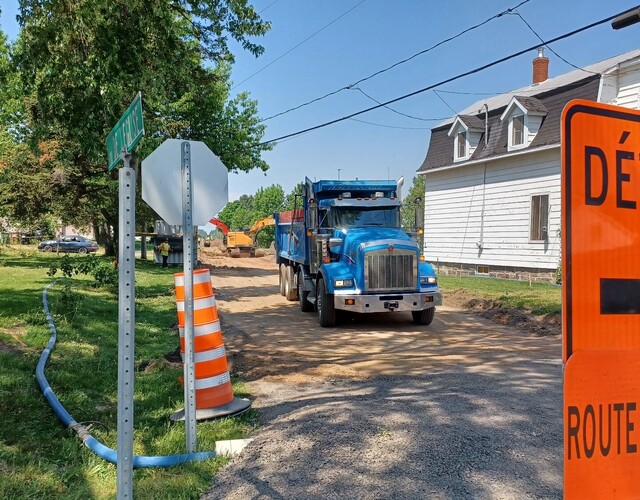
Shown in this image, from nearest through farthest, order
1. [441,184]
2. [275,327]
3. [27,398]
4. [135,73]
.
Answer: [27,398] → [135,73] → [275,327] → [441,184]

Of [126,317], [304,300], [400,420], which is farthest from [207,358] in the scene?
[304,300]

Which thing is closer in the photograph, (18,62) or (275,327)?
(18,62)

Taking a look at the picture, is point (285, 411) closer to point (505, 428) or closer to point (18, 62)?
point (505, 428)

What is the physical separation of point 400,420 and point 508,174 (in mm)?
17524

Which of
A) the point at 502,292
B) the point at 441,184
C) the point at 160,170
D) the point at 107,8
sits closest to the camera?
the point at 160,170

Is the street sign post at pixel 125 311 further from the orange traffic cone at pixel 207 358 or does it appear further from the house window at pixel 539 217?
the house window at pixel 539 217

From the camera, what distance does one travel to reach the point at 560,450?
4027mm

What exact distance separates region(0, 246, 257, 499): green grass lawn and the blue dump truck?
348 cm

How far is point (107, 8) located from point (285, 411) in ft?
18.4

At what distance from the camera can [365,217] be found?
1221 cm

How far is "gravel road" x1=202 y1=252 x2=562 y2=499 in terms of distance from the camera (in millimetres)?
3516

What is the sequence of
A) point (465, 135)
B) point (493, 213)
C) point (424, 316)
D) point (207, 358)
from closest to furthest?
point (207, 358)
point (424, 316)
point (493, 213)
point (465, 135)

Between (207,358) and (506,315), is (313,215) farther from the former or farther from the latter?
(207,358)

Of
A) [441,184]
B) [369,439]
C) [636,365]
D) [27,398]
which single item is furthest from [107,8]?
[441,184]
